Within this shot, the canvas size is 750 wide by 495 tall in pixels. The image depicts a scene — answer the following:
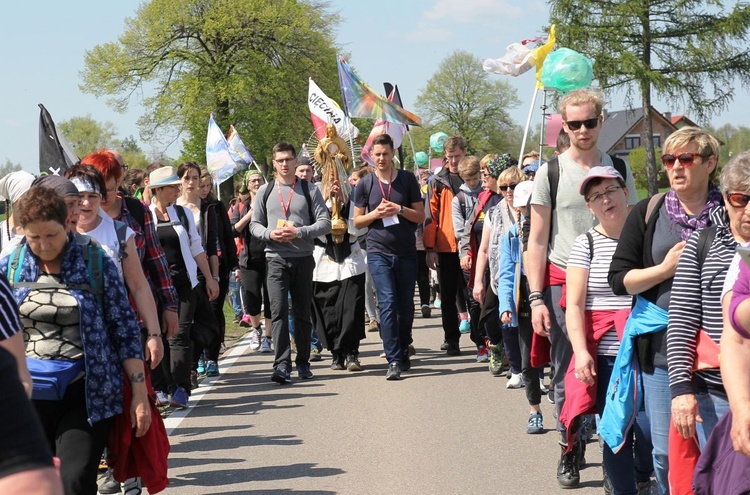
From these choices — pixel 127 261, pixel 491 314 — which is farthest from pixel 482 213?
pixel 127 261

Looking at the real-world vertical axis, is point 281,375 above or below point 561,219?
below

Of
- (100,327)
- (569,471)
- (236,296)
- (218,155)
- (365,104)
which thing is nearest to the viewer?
(100,327)

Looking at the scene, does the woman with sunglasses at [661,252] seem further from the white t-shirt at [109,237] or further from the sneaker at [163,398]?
the sneaker at [163,398]

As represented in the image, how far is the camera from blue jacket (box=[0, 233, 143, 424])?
4.82 metres

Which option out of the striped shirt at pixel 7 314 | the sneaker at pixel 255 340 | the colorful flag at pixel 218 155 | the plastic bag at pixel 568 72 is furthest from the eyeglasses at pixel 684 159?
the colorful flag at pixel 218 155

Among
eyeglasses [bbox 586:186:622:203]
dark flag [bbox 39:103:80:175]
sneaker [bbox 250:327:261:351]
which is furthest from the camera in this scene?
sneaker [bbox 250:327:261:351]

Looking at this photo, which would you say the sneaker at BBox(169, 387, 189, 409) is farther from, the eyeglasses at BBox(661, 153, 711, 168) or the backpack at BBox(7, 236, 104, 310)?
the eyeglasses at BBox(661, 153, 711, 168)

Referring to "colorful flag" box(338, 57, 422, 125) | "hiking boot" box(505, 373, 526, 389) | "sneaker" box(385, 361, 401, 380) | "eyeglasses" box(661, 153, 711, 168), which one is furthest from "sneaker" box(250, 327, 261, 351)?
"eyeglasses" box(661, 153, 711, 168)

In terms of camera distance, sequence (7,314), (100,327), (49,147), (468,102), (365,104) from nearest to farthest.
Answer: (7,314) < (100,327) < (49,147) < (365,104) < (468,102)

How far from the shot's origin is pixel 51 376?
4.75 m

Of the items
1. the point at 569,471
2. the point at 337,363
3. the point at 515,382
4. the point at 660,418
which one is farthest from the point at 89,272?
the point at 337,363

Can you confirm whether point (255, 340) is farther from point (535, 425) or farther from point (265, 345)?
point (535, 425)

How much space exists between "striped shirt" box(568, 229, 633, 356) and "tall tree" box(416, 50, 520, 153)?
8738cm

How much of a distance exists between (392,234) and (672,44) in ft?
124
